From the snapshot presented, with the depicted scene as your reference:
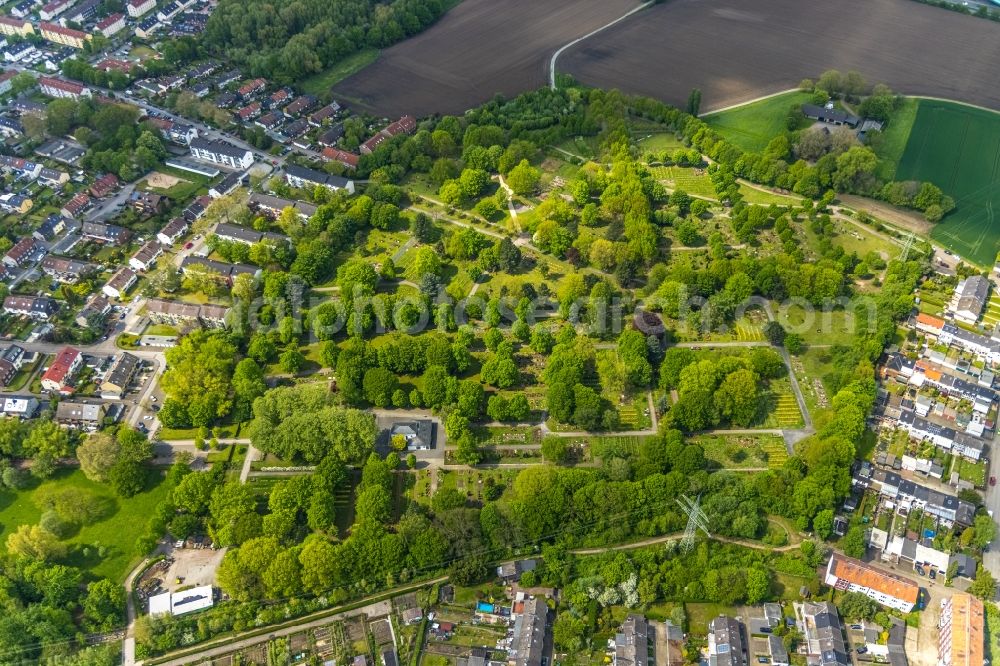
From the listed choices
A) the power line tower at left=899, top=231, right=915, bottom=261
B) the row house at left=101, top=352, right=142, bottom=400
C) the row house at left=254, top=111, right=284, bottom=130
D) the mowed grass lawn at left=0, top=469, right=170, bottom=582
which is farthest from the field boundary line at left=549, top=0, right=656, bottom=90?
the mowed grass lawn at left=0, top=469, right=170, bottom=582

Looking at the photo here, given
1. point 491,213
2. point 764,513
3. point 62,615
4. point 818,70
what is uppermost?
point 818,70

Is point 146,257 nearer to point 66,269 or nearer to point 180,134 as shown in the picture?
point 66,269

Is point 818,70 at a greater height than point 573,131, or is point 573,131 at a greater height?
point 818,70

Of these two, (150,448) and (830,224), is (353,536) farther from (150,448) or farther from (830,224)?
(830,224)

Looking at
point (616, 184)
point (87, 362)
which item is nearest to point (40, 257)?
point (87, 362)

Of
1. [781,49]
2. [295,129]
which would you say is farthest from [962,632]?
[781,49]

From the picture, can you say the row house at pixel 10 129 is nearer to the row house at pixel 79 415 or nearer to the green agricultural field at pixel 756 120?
the row house at pixel 79 415
